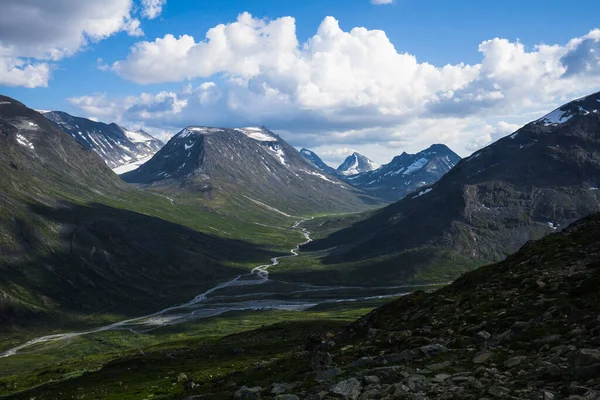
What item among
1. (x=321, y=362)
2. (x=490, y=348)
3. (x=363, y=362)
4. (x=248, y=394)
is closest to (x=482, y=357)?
(x=490, y=348)

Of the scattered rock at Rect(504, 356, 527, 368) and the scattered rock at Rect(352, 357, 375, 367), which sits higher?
the scattered rock at Rect(504, 356, 527, 368)

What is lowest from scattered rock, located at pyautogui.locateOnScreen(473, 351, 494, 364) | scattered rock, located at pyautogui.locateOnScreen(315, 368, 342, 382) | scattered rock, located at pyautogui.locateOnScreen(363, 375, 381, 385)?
scattered rock, located at pyautogui.locateOnScreen(315, 368, 342, 382)

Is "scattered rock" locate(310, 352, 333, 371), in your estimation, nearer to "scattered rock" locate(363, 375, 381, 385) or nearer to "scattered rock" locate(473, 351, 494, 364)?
"scattered rock" locate(363, 375, 381, 385)

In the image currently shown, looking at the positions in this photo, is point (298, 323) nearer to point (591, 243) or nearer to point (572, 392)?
point (591, 243)

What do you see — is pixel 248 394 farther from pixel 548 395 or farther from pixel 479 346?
pixel 548 395

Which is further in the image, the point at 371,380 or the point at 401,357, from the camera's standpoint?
the point at 401,357

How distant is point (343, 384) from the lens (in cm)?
2666

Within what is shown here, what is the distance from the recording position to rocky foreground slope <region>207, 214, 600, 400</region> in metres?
21.6

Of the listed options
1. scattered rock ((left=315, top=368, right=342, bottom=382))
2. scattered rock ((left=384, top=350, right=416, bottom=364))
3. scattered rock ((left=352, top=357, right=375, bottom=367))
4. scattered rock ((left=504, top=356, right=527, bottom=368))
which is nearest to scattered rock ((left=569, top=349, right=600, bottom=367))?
scattered rock ((left=504, top=356, right=527, bottom=368))

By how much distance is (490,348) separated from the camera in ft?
92.5

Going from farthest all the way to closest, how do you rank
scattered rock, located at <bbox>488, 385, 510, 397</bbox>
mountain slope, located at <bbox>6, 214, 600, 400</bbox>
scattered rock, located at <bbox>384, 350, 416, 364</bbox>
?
scattered rock, located at <bbox>384, 350, 416, 364</bbox> → mountain slope, located at <bbox>6, 214, 600, 400</bbox> → scattered rock, located at <bbox>488, 385, 510, 397</bbox>

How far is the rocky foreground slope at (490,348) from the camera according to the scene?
21562 millimetres

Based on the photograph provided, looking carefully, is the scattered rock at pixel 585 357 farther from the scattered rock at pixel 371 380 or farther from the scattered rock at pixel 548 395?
the scattered rock at pixel 371 380

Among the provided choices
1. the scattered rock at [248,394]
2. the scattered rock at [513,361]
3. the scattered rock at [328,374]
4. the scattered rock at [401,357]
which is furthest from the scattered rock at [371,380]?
the scattered rock at [248,394]
